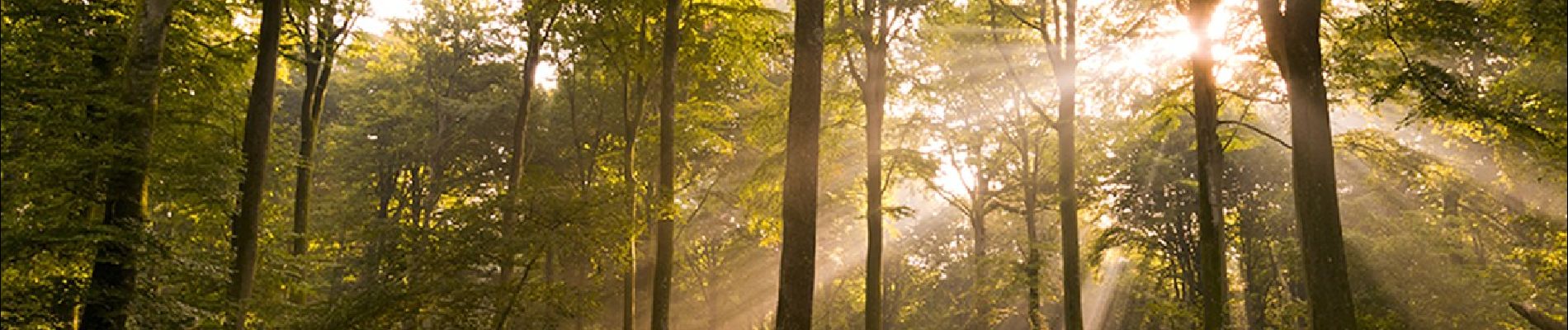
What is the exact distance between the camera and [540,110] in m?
28.7

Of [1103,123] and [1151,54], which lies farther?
[1103,123]

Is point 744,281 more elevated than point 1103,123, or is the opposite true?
point 1103,123

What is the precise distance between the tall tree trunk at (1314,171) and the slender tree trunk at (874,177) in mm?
8188

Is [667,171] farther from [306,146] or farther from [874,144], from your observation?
[306,146]

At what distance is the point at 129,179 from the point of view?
10008 millimetres

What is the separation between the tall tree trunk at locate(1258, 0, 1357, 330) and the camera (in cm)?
891

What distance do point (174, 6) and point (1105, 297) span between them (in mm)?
39790

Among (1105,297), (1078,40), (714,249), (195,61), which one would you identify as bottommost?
(1105,297)

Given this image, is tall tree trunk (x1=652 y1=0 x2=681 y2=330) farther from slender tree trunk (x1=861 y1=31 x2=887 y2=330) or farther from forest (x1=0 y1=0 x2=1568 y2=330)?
slender tree trunk (x1=861 y1=31 x2=887 y2=330)

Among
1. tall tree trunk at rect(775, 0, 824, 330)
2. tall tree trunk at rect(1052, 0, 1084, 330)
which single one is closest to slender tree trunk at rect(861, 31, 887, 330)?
tall tree trunk at rect(1052, 0, 1084, 330)

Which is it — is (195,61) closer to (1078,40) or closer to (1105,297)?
(1078,40)

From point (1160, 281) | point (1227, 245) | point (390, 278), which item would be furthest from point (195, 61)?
point (1227, 245)

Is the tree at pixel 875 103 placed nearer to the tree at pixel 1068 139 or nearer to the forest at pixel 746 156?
the forest at pixel 746 156

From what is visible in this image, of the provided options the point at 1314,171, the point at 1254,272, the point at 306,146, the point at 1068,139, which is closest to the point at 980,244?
the point at 1068,139
